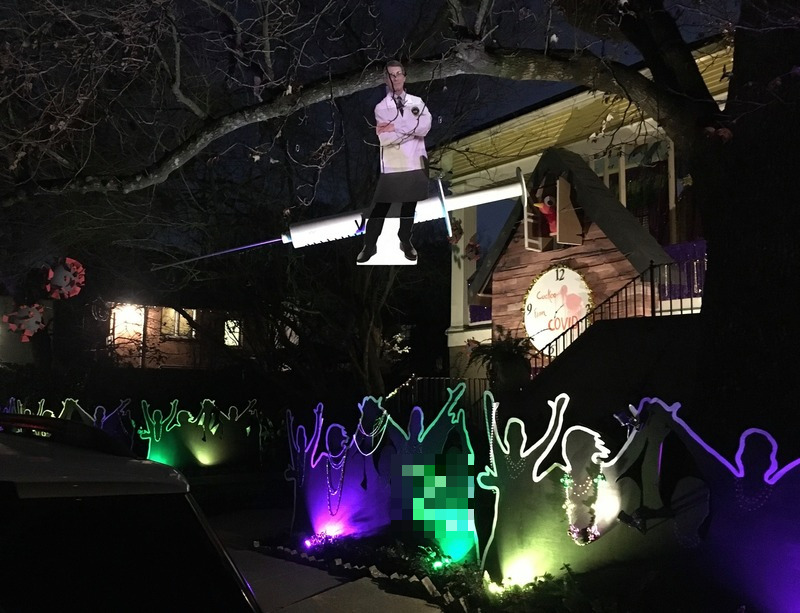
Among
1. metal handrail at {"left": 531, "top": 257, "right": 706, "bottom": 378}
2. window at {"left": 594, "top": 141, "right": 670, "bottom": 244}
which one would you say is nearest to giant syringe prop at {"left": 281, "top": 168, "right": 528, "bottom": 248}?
metal handrail at {"left": 531, "top": 257, "right": 706, "bottom": 378}

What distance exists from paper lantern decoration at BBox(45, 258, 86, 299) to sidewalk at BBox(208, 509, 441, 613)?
805 centimetres

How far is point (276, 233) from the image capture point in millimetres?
15406

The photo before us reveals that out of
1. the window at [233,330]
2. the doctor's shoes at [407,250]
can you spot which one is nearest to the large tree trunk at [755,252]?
the doctor's shoes at [407,250]

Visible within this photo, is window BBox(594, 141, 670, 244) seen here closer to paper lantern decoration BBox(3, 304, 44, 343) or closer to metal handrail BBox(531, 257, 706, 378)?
metal handrail BBox(531, 257, 706, 378)

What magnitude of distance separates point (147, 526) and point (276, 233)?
13.5 m

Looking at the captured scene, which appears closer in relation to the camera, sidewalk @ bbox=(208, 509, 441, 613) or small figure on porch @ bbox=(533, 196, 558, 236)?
sidewalk @ bbox=(208, 509, 441, 613)

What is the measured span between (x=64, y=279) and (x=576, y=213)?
11.4 m

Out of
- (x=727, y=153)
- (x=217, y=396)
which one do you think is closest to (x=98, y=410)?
(x=217, y=396)

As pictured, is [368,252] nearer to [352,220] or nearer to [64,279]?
[352,220]

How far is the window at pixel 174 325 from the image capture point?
28234mm

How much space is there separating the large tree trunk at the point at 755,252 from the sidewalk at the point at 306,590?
366 centimetres

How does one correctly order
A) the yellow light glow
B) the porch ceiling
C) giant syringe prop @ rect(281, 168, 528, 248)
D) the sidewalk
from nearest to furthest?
the sidewalk, giant syringe prop @ rect(281, 168, 528, 248), the porch ceiling, the yellow light glow

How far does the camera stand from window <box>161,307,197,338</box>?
2823 cm

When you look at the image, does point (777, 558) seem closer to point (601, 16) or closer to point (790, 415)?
point (790, 415)
